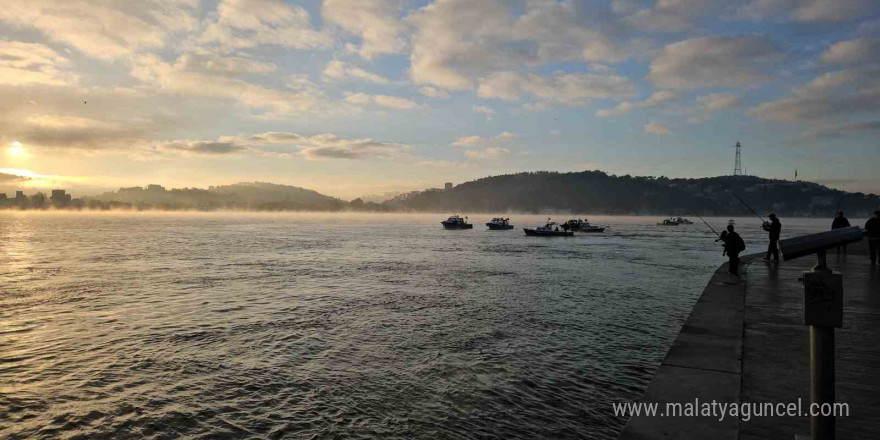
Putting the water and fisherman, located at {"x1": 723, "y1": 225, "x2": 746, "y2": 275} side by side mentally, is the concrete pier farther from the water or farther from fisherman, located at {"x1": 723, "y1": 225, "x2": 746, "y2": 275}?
fisherman, located at {"x1": 723, "y1": 225, "x2": 746, "y2": 275}

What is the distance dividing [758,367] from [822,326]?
440 centimetres

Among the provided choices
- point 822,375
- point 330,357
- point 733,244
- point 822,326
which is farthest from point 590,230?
point 822,326

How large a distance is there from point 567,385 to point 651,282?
1879 cm

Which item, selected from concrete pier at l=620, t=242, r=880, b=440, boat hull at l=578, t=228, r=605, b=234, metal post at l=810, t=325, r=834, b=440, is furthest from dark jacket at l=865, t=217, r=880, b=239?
boat hull at l=578, t=228, r=605, b=234

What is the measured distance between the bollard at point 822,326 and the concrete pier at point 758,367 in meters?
1.16

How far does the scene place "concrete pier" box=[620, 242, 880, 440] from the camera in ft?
19.0

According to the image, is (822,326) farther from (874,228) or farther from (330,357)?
(874,228)

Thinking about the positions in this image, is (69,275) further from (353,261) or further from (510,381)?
(510,381)

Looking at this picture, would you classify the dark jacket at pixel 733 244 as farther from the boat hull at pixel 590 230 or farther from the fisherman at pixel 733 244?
the boat hull at pixel 590 230

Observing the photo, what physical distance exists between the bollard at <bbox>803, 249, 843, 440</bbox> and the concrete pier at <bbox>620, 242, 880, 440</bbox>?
1163mm

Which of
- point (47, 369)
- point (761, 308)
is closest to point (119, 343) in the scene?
point (47, 369)

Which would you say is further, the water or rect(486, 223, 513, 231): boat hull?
rect(486, 223, 513, 231): boat hull

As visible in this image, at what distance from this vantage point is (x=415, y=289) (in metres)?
25.1

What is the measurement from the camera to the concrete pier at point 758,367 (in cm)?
579
